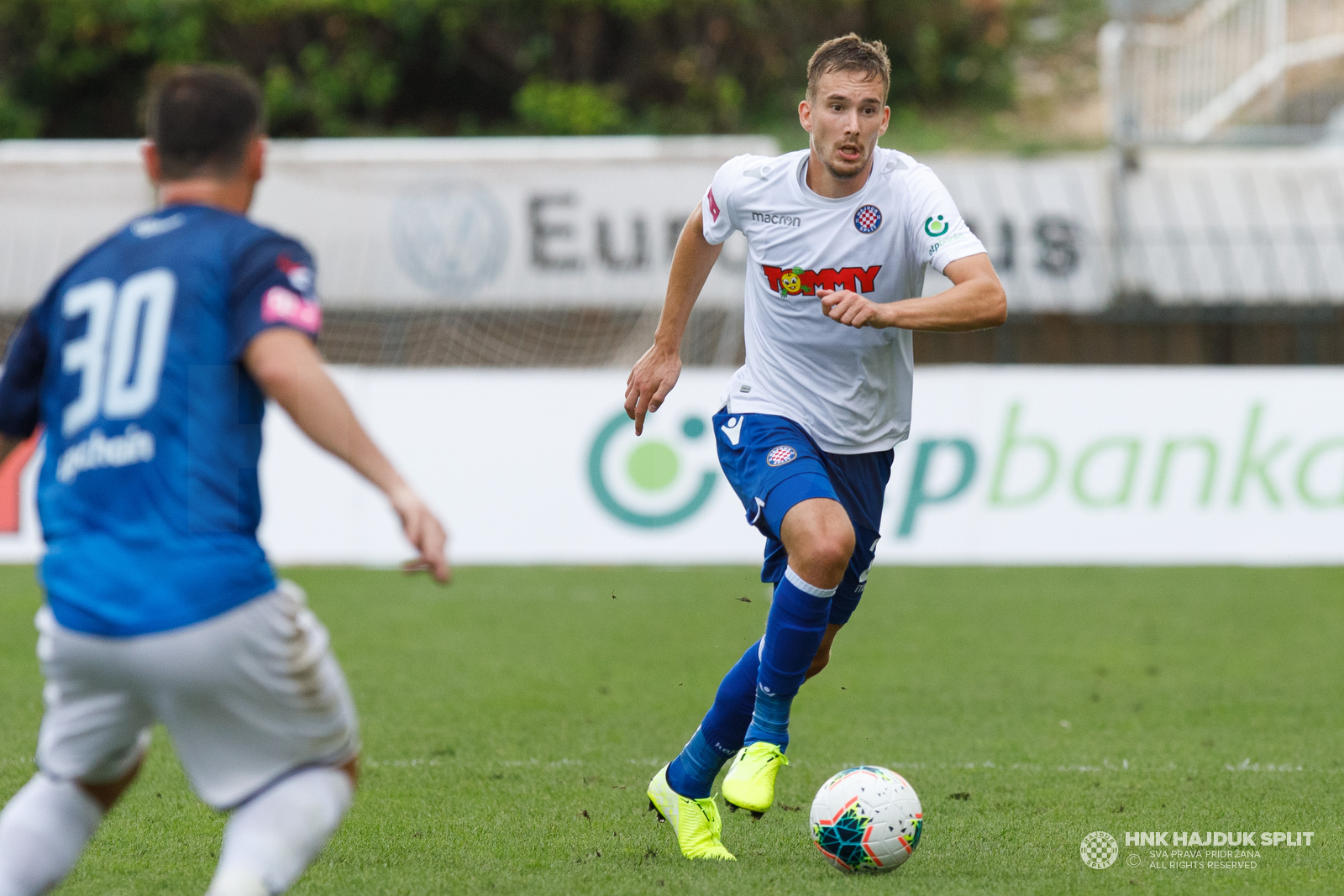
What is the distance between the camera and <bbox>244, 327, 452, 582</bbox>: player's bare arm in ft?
8.70

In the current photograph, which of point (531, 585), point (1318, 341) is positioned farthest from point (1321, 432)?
point (1318, 341)

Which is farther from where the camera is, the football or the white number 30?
the football

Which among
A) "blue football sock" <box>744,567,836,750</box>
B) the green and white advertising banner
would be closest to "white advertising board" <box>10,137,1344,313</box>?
the green and white advertising banner

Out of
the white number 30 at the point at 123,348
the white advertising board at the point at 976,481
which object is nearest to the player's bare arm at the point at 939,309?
the white number 30 at the point at 123,348

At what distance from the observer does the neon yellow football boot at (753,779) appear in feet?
13.7

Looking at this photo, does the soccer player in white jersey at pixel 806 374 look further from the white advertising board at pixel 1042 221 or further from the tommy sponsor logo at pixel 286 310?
the white advertising board at pixel 1042 221

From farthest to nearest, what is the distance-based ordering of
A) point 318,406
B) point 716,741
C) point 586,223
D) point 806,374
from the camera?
point 586,223 < point 806,374 < point 716,741 < point 318,406

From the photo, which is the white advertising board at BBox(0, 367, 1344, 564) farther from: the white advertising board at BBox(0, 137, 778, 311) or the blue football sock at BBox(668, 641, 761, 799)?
the blue football sock at BBox(668, 641, 761, 799)

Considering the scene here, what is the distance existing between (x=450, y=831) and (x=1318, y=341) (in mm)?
17771

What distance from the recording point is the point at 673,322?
185 inches

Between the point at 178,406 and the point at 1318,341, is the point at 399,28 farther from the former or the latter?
the point at 178,406

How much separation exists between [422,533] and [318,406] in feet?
0.92

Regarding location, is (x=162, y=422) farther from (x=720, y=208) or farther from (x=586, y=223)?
(x=586, y=223)

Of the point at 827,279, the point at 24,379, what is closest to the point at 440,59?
the point at 827,279
